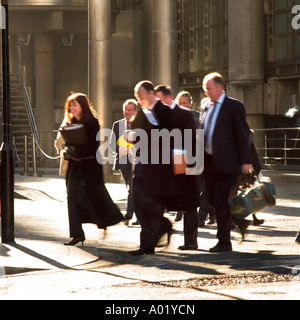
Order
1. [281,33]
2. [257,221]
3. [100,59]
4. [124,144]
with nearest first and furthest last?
[257,221] < [124,144] < [100,59] < [281,33]

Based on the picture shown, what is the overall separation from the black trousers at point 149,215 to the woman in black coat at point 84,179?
92 cm

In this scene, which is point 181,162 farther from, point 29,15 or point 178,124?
point 29,15

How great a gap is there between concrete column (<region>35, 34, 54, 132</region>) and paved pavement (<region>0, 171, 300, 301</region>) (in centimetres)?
2125

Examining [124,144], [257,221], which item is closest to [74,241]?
[124,144]

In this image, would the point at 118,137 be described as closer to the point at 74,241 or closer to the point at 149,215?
the point at 74,241

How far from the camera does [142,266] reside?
365 inches

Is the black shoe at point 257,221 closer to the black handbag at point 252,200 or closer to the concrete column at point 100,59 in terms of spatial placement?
the black handbag at point 252,200

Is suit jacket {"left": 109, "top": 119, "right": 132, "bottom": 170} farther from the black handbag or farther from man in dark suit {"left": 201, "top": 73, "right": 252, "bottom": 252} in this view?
man in dark suit {"left": 201, "top": 73, "right": 252, "bottom": 252}

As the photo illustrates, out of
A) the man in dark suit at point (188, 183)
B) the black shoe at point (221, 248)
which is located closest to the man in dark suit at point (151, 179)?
the man in dark suit at point (188, 183)

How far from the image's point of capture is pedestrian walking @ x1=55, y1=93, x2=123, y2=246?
1111 cm

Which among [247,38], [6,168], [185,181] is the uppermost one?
[247,38]

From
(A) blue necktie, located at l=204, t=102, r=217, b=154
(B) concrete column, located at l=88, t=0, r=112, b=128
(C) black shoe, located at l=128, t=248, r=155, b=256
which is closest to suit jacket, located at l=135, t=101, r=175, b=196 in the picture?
(A) blue necktie, located at l=204, t=102, r=217, b=154

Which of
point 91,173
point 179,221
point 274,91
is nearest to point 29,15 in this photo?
point 274,91

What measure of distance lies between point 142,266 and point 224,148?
1781mm
